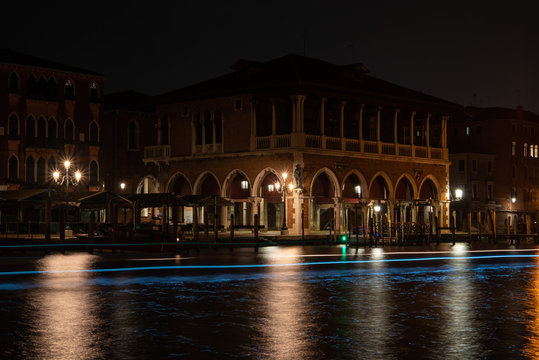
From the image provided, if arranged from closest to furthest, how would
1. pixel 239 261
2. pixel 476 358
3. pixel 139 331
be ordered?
pixel 476 358 → pixel 139 331 → pixel 239 261

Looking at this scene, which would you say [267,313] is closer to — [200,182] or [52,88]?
[200,182]

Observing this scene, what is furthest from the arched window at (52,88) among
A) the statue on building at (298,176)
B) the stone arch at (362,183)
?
the stone arch at (362,183)

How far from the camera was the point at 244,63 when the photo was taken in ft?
175

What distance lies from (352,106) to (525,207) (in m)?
40.2

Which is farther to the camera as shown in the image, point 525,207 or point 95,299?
point 525,207

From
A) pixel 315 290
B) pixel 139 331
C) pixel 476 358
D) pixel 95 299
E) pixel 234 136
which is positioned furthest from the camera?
pixel 234 136

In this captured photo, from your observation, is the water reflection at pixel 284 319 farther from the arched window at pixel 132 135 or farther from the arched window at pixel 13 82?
the arched window at pixel 132 135

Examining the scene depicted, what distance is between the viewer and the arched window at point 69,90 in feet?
191

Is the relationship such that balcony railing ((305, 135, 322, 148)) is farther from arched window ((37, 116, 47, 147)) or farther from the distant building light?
arched window ((37, 116, 47, 147))

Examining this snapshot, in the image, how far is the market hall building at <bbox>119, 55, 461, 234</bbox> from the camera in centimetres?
4909

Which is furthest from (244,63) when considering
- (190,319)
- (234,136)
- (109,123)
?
(190,319)

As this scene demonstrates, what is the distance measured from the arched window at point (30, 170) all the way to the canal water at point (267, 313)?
35.1 metres

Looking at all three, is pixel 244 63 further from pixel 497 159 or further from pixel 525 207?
pixel 525 207

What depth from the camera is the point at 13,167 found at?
5488 cm
